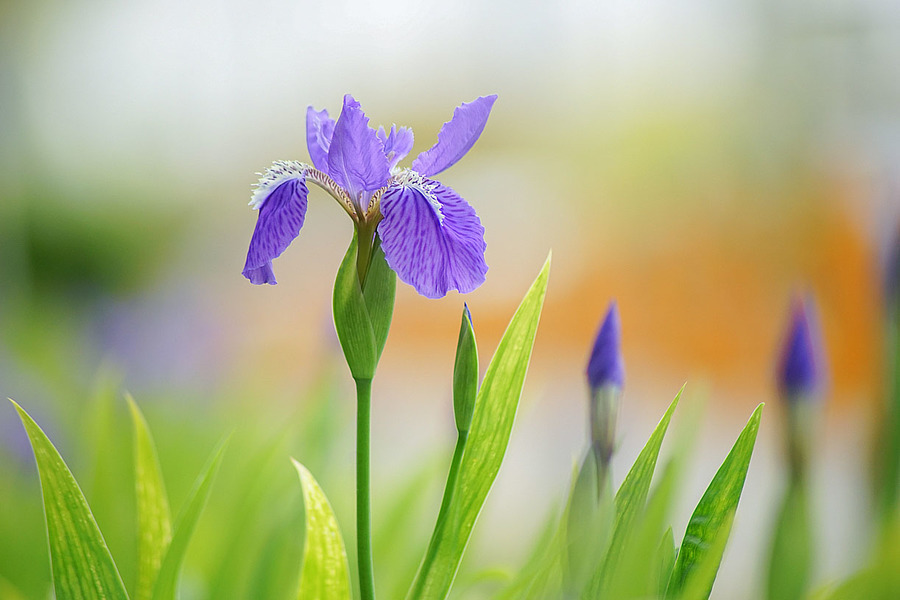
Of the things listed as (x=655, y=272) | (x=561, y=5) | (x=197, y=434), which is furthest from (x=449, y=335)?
(x=197, y=434)

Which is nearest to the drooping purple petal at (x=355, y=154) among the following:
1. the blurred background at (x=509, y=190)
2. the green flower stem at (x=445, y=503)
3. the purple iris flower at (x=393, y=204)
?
the purple iris flower at (x=393, y=204)

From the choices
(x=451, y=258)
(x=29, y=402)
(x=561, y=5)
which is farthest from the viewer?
(x=561, y=5)

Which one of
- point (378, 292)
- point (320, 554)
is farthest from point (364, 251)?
point (320, 554)

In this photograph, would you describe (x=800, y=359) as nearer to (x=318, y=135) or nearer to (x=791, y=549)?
(x=791, y=549)

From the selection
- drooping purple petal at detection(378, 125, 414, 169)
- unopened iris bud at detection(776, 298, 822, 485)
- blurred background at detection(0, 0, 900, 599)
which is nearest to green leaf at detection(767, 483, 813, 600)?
unopened iris bud at detection(776, 298, 822, 485)

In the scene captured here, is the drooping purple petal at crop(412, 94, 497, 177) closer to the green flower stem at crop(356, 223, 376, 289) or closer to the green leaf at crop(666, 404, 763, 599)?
the green flower stem at crop(356, 223, 376, 289)

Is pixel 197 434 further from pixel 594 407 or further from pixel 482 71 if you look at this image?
pixel 482 71

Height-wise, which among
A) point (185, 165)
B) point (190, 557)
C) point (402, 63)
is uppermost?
point (402, 63)
